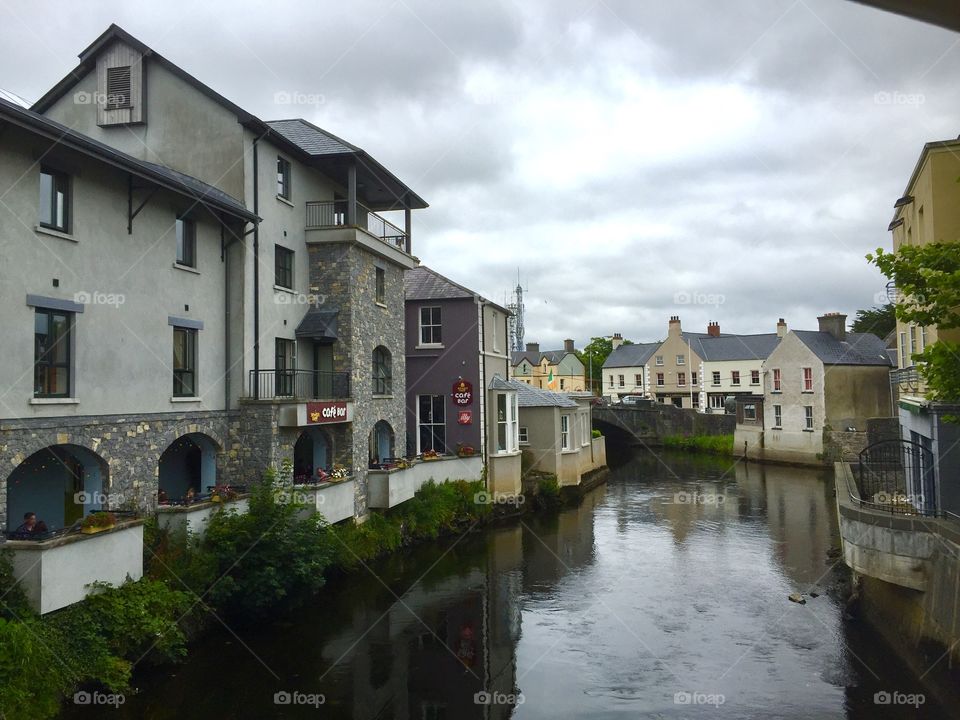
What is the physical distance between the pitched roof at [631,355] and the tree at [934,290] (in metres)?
68.0

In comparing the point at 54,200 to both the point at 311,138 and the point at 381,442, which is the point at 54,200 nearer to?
the point at 311,138

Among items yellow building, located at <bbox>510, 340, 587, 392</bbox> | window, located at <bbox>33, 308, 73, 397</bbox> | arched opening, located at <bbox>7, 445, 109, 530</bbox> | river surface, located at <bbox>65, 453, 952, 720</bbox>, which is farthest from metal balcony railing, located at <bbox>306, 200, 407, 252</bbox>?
yellow building, located at <bbox>510, 340, 587, 392</bbox>

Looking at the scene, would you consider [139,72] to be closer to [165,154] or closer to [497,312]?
[165,154]

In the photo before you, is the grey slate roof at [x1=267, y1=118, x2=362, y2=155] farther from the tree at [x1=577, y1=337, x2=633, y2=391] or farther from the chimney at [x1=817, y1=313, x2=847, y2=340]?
the tree at [x1=577, y1=337, x2=633, y2=391]

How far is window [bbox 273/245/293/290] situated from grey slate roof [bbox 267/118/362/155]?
11.1 feet

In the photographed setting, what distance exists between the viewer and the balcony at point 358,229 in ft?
75.9

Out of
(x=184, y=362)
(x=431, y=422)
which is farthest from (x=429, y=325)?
(x=184, y=362)

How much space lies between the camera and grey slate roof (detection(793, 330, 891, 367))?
4875cm

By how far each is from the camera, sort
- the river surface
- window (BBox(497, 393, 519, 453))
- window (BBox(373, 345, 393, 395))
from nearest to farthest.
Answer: the river surface → window (BBox(373, 345, 393, 395)) → window (BBox(497, 393, 519, 453))

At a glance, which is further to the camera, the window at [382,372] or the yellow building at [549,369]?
the yellow building at [549,369]

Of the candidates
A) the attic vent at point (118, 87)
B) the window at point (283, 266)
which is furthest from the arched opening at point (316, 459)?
the attic vent at point (118, 87)

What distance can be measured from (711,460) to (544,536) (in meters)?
30.4

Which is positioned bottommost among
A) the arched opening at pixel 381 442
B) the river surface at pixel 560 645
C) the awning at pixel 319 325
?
the river surface at pixel 560 645

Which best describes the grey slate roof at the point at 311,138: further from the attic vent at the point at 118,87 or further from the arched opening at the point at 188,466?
the arched opening at the point at 188,466
